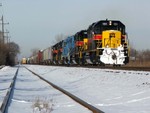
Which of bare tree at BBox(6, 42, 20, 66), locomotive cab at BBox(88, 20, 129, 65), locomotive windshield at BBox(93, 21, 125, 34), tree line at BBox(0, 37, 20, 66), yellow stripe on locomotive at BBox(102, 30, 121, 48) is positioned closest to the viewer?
locomotive cab at BBox(88, 20, 129, 65)

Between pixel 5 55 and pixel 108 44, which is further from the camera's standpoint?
pixel 5 55

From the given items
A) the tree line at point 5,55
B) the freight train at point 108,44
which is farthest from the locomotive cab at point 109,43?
the tree line at point 5,55

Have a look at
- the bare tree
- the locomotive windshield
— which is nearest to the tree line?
the bare tree

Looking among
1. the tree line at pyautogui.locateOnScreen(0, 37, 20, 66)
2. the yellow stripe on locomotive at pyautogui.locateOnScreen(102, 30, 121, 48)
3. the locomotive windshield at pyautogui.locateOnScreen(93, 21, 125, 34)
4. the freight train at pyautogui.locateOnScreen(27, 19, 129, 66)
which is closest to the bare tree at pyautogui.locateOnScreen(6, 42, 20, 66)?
the tree line at pyautogui.locateOnScreen(0, 37, 20, 66)

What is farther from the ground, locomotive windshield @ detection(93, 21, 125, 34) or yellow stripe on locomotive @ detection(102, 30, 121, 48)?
locomotive windshield @ detection(93, 21, 125, 34)

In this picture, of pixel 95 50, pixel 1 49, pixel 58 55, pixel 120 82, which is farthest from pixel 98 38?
Answer: pixel 1 49

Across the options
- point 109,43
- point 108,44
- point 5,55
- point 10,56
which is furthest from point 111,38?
point 10,56

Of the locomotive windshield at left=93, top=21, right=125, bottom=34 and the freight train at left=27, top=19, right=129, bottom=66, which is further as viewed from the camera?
the locomotive windshield at left=93, top=21, right=125, bottom=34

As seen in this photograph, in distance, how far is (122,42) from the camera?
2850 cm

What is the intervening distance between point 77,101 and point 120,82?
5136 millimetres

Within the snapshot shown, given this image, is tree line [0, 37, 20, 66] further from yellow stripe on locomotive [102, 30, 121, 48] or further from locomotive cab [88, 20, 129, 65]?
yellow stripe on locomotive [102, 30, 121, 48]

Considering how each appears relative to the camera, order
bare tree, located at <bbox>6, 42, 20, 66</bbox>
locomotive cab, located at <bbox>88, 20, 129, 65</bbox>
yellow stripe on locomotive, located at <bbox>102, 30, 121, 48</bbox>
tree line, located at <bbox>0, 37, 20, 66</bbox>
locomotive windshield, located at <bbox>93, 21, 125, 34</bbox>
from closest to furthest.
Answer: locomotive cab, located at <bbox>88, 20, 129, 65</bbox>
yellow stripe on locomotive, located at <bbox>102, 30, 121, 48</bbox>
locomotive windshield, located at <bbox>93, 21, 125, 34</bbox>
tree line, located at <bbox>0, 37, 20, 66</bbox>
bare tree, located at <bbox>6, 42, 20, 66</bbox>

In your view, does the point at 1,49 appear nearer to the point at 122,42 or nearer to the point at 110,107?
the point at 122,42

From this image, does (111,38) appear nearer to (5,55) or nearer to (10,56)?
(5,55)
